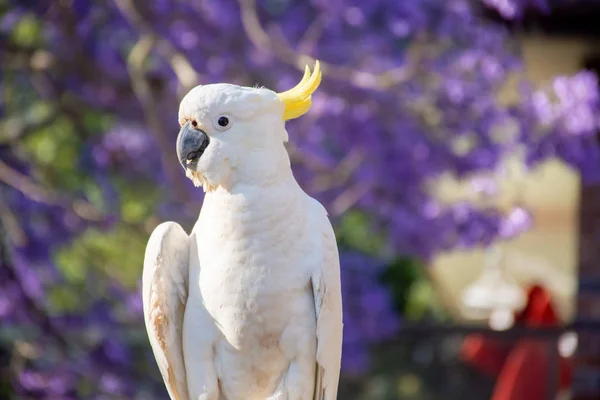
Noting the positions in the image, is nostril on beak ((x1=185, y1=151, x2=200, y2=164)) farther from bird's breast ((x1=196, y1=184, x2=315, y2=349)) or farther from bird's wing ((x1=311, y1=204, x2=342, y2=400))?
bird's wing ((x1=311, y1=204, x2=342, y2=400))

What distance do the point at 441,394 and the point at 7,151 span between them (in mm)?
2914

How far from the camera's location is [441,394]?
5.41 meters

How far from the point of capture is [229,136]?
66.1 inches

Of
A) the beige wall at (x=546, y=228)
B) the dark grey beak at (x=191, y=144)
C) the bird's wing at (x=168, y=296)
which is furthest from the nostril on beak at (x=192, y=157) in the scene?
the beige wall at (x=546, y=228)

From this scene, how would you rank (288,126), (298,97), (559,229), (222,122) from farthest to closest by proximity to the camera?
(559,229), (288,126), (298,97), (222,122)

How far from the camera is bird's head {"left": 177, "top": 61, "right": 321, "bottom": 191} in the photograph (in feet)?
5.47

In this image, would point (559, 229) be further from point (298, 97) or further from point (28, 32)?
point (298, 97)

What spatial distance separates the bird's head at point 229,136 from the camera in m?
1.67

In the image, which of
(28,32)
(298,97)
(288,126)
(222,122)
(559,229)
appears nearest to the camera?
(222,122)

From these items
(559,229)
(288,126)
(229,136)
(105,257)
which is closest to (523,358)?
(288,126)

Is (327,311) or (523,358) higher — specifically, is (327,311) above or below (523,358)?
above

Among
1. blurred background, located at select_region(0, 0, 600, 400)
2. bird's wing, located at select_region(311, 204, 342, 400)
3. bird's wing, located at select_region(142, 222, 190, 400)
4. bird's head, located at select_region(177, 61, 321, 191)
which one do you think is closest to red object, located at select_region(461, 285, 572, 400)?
blurred background, located at select_region(0, 0, 600, 400)

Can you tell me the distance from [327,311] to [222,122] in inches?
15.9

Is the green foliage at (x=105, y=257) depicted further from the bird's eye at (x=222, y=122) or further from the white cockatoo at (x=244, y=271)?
Answer: the bird's eye at (x=222, y=122)
